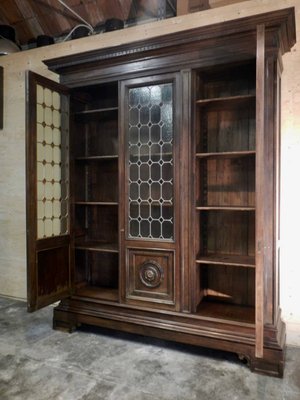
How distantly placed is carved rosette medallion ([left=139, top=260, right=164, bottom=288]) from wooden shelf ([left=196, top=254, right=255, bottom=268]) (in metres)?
0.34

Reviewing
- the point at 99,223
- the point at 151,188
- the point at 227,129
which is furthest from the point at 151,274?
the point at 227,129

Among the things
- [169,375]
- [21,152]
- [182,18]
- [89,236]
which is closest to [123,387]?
[169,375]

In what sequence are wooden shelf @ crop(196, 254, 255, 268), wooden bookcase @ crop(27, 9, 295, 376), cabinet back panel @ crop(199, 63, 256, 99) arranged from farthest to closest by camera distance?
cabinet back panel @ crop(199, 63, 256, 99) → wooden shelf @ crop(196, 254, 255, 268) → wooden bookcase @ crop(27, 9, 295, 376)

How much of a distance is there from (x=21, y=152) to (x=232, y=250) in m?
2.65

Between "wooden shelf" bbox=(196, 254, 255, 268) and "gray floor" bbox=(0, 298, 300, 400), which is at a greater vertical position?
"wooden shelf" bbox=(196, 254, 255, 268)

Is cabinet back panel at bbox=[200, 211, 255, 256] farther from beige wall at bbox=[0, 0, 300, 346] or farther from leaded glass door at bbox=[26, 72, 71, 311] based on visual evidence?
→ leaded glass door at bbox=[26, 72, 71, 311]

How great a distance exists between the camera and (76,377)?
7.20 ft

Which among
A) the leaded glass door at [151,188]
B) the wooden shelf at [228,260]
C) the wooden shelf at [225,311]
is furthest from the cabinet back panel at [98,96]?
the wooden shelf at [225,311]

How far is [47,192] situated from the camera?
9.29 feet

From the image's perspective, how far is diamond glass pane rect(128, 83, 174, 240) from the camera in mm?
2641

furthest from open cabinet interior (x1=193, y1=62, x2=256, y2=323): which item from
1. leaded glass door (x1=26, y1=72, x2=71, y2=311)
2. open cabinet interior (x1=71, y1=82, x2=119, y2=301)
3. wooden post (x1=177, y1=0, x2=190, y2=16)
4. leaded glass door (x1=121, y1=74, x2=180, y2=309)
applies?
leaded glass door (x1=26, y1=72, x2=71, y2=311)

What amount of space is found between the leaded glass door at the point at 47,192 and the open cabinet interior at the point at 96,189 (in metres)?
0.22

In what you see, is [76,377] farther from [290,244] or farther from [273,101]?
[273,101]

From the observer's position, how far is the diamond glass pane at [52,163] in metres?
2.73
